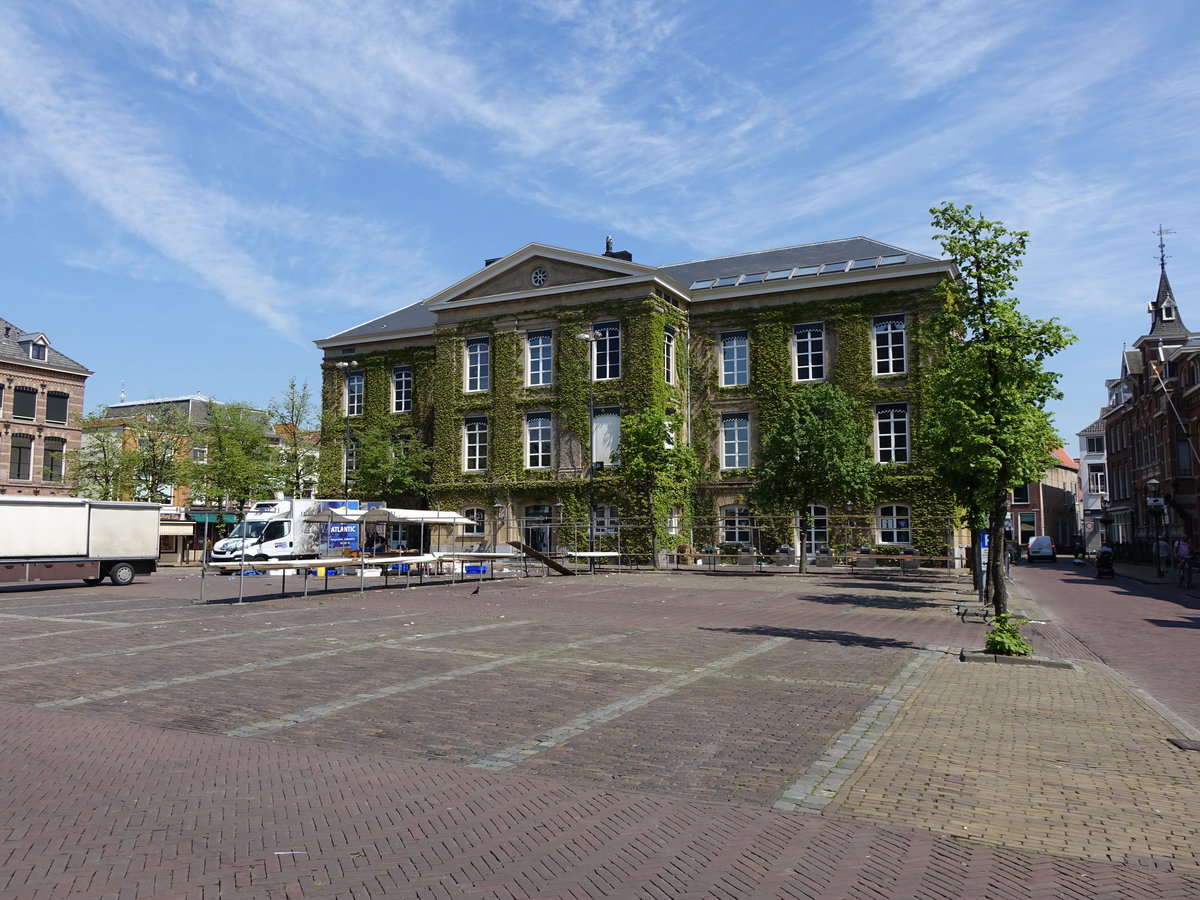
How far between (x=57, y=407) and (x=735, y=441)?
41.6 m

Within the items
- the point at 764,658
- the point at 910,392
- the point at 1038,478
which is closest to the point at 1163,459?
the point at 910,392

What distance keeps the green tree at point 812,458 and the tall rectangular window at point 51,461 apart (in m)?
42.7

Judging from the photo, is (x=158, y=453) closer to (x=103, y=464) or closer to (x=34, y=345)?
(x=103, y=464)

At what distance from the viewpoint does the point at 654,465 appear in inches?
1453

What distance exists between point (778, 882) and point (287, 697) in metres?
6.18

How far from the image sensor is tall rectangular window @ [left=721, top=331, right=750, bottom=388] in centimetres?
4206

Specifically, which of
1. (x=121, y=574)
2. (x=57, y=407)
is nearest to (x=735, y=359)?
(x=121, y=574)

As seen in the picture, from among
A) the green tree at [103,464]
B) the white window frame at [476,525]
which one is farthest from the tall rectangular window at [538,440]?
the green tree at [103,464]

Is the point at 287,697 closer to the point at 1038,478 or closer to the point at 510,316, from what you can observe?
the point at 1038,478

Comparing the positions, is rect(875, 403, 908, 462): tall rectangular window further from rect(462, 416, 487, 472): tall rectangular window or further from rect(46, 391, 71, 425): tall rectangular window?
rect(46, 391, 71, 425): tall rectangular window

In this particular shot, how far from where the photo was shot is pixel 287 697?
9.26 metres

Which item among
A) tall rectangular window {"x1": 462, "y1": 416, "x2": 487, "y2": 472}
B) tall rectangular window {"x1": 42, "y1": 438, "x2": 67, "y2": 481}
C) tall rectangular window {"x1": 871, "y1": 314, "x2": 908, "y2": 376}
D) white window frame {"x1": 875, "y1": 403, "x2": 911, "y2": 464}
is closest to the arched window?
white window frame {"x1": 875, "y1": 403, "x2": 911, "y2": 464}

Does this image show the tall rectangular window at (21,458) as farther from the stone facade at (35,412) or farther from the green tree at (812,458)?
the green tree at (812,458)

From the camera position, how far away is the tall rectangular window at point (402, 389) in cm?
4825
